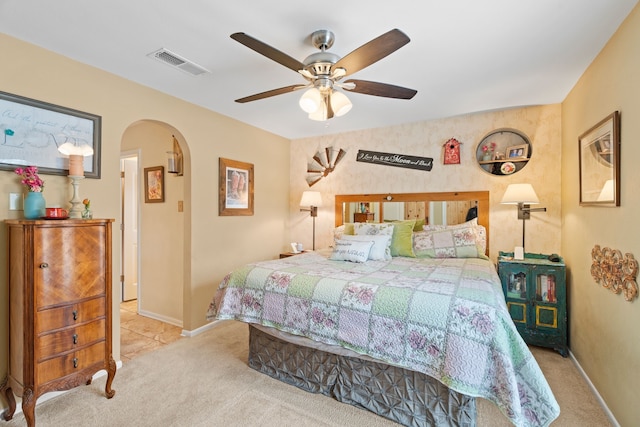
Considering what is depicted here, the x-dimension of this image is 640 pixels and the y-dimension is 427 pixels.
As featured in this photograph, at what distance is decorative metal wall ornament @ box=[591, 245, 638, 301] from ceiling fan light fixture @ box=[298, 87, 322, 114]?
214 centimetres

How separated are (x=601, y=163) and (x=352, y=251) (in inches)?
80.4

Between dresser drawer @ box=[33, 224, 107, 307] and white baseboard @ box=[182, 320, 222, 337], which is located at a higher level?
dresser drawer @ box=[33, 224, 107, 307]

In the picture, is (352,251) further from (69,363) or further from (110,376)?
(69,363)

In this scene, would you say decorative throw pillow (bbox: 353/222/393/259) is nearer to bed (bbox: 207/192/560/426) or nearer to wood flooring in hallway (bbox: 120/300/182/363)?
bed (bbox: 207/192/560/426)

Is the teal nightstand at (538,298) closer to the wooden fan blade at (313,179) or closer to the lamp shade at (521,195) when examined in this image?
the lamp shade at (521,195)

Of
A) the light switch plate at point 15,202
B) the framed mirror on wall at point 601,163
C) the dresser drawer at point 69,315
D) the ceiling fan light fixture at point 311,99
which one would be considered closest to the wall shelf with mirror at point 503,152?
the framed mirror on wall at point 601,163

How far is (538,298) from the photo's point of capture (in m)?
2.94

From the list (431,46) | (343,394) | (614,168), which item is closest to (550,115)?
(614,168)

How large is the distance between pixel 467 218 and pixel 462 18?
95.3 inches

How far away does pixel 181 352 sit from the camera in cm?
292

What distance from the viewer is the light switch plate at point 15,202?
208 centimetres

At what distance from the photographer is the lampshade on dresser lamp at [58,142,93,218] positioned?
2.24 meters

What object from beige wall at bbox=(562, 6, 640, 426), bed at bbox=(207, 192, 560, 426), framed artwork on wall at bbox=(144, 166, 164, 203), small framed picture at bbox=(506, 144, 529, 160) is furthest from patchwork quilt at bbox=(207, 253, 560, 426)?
framed artwork on wall at bbox=(144, 166, 164, 203)

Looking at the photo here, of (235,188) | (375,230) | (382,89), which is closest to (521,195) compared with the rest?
(375,230)
